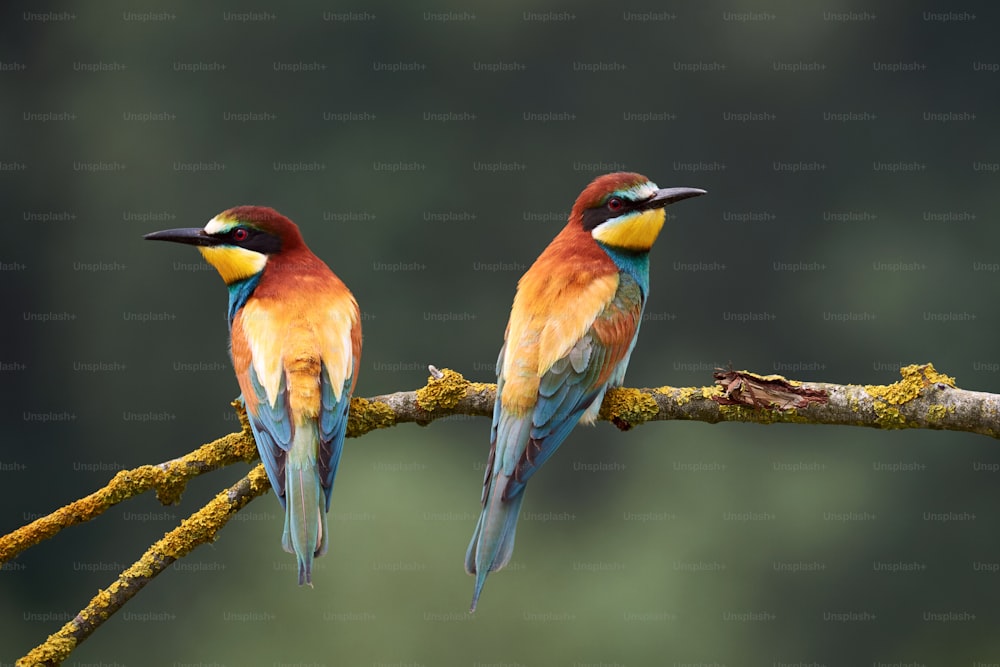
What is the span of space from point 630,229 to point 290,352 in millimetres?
808

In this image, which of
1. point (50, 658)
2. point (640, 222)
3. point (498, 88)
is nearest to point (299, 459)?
point (50, 658)

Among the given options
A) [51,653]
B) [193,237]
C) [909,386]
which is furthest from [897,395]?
[51,653]

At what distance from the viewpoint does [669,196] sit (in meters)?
2.72

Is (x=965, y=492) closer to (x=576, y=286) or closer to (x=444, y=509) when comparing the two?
(x=444, y=509)

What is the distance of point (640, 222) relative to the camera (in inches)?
109

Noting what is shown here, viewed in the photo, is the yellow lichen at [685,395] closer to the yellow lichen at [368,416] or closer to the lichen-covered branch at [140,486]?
the yellow lichen at [368,416]

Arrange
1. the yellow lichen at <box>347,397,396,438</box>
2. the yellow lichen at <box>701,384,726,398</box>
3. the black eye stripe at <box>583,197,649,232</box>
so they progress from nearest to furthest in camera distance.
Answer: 1. the yellow lichen at <box>701,384,726,398</box>
2. the yellow lichen at <box>347,397,396,438</box>
3. the black eye stripe at <box>583,197,649,232</box>

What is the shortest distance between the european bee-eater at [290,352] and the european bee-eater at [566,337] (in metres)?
0.30

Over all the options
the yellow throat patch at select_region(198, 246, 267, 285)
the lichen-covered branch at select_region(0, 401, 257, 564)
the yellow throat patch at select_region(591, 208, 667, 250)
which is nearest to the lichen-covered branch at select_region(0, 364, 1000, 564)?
the lichen-covered branch at select_region(0, 401, 257, 564)

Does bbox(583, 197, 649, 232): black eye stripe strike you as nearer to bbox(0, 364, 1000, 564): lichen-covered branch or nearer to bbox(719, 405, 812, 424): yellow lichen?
bbox(0, 364, 1000, 564): lichen-covered branch

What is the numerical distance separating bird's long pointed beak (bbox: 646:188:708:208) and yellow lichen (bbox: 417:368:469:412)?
2.12 ft

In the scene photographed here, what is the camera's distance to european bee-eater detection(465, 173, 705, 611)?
239 centimetres

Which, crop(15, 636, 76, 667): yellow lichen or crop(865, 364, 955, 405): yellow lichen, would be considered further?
crop(865, 364, 955, 405): yellow lichen

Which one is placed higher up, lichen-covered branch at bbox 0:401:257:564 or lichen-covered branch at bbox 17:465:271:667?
lichen-covered branch at bbox 0:401:257:564
